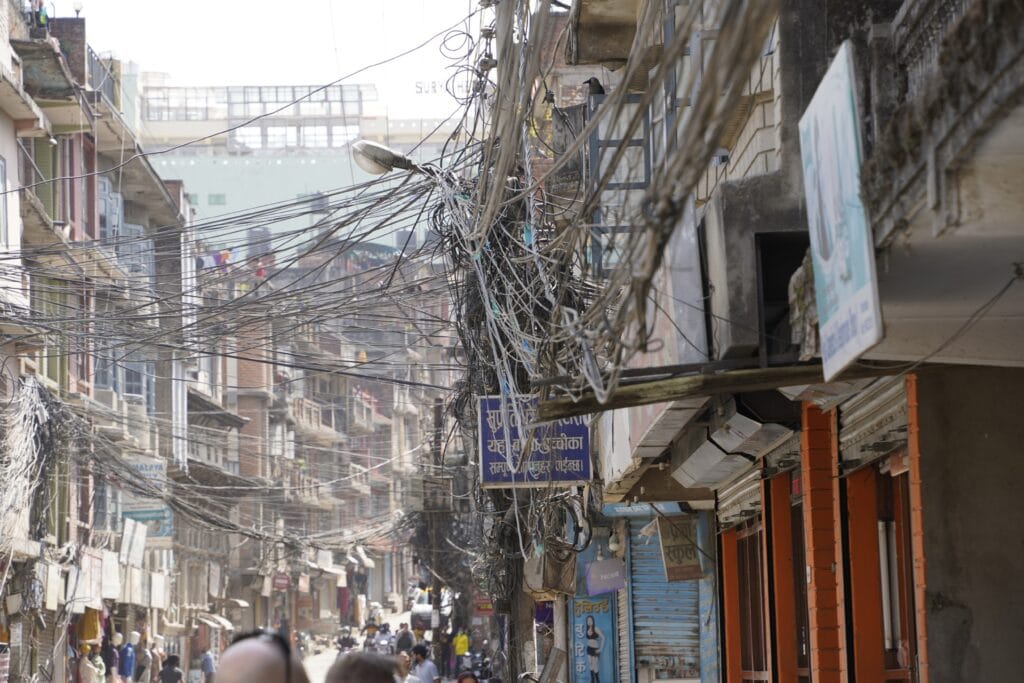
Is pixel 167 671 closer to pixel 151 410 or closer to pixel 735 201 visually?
pixel 151 410

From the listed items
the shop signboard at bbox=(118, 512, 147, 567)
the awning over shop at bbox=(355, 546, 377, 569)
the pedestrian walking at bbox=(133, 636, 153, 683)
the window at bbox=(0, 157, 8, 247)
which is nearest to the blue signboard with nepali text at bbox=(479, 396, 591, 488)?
the window at bbox=(0, 157, 8, 247)

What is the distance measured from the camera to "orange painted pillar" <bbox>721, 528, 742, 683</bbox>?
13.7 m

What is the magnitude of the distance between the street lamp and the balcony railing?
2437cm

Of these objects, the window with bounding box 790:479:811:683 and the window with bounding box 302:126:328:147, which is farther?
the window with bounding box 302:126:328:147

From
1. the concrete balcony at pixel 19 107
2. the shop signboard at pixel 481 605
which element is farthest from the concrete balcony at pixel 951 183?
the shop signboard at pixel 481 605

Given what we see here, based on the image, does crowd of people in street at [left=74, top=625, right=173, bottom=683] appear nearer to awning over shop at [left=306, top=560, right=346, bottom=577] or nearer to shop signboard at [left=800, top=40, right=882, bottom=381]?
shop signboard at [left=800, top=40, right=882, bottom=381]

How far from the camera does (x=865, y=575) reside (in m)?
A: 8.80

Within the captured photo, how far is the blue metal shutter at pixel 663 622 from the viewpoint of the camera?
19375 millimetres

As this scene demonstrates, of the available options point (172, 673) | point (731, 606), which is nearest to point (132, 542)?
point (172, 673)

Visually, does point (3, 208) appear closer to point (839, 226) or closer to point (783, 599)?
point (783, 599)

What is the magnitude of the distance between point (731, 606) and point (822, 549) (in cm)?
499

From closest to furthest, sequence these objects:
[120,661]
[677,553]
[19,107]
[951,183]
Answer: [951,183] → [677,553] → [19,107] → [120,661]

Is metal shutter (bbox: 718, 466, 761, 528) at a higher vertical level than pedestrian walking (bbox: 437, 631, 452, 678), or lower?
higher

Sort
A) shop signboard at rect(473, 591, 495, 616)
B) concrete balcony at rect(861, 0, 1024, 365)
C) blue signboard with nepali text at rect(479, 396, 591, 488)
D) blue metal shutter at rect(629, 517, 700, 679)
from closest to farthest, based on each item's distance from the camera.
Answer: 1. concrete balcony at rect(861, 0, 1024, 365)
2. blue signboard with nepali text at rect(479, 396, 591, 488)
3. blue metal shutter at rect(629, 517, 700, 679)
4. shop signboard at rect(473, 591, 495, 616)
